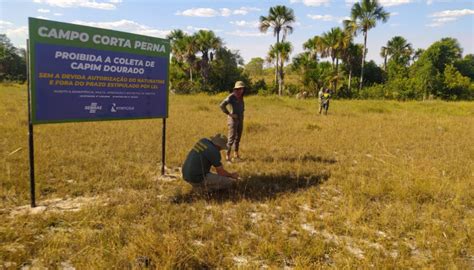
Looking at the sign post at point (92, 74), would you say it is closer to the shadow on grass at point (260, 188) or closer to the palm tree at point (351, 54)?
the shadow on grass at point (260, 188)

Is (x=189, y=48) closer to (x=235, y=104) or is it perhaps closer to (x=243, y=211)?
(x=235, y=104)

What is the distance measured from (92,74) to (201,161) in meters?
2.05

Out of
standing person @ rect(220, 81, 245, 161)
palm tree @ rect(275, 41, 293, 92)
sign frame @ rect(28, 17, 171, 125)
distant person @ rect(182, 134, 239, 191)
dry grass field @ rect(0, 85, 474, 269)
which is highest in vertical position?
palm tree @ rect(275, 41, 293, 92)

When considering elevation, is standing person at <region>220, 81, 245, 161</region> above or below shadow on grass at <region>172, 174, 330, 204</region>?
above

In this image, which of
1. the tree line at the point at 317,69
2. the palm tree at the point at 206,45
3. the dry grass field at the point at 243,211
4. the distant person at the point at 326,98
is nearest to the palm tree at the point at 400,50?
the tree line at the point at 317,69

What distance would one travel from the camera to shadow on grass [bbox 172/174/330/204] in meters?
4.91

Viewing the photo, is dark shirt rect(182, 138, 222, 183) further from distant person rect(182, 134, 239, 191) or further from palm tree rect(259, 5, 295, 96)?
palm tree rect(259, 5, 295, 96)

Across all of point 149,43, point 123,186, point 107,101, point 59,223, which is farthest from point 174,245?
point 149,43

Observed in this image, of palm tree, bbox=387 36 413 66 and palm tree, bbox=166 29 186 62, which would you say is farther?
palm tree, bbox=387 36 413 66

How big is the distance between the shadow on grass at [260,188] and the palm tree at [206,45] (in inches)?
1247

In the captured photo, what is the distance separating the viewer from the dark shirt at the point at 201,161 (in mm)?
4777

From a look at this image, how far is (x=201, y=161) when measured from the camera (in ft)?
15.9

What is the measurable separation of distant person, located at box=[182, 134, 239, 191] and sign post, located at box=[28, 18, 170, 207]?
1485 mm

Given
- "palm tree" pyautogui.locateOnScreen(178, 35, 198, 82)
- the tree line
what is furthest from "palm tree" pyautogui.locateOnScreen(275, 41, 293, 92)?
"palm tree" pyautogui.locateOnScreen(178, 35, 198, 82)
